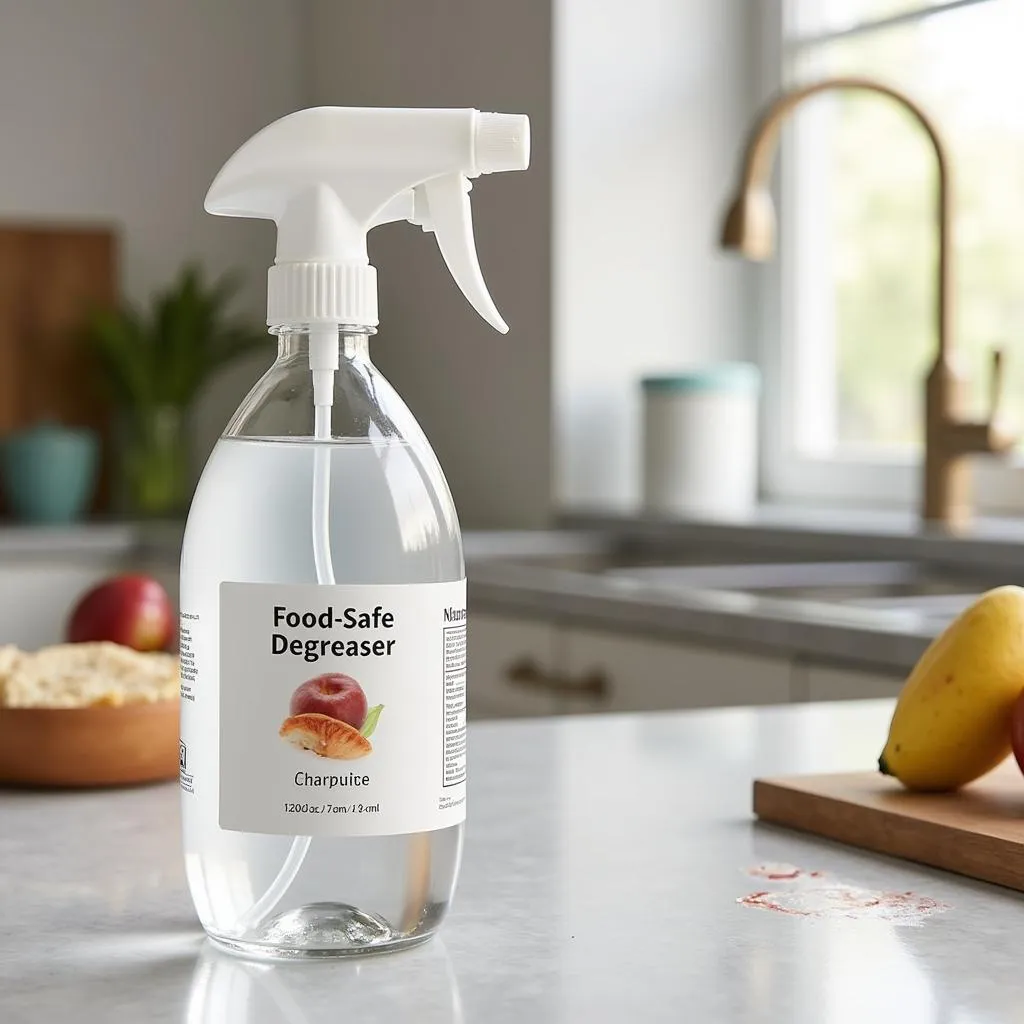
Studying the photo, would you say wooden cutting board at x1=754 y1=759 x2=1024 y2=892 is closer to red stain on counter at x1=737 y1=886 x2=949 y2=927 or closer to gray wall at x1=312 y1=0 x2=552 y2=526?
red stain on counter at x1=737 y1=886 x2=949 y2=927

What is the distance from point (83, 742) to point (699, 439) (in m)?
2.21

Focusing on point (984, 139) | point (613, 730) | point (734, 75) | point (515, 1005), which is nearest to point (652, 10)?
point (734, 75)

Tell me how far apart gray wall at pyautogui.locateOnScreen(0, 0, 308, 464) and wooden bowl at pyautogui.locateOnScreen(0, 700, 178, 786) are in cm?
308

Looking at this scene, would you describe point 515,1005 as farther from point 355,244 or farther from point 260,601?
point 355,244

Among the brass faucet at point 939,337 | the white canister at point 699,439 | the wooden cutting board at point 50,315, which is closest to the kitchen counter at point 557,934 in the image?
the brass faucet at point 939,337

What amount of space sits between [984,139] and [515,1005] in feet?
8.50

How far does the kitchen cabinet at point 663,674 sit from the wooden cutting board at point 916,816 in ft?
3.37

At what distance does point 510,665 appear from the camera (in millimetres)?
2336

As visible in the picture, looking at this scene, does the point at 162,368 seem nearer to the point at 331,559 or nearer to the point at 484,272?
the point at 484,272

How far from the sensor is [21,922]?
2.05 ft

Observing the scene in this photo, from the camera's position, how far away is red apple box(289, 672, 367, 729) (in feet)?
1.82

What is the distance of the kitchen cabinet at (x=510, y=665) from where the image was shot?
225cm

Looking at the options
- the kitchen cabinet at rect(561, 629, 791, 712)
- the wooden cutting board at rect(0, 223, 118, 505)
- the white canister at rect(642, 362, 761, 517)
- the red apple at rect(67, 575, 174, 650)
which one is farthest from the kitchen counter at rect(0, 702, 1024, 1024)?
the wooden cutting board at rect(0, 223, 118, 505)

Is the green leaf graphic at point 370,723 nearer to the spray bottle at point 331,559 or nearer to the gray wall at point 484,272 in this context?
the spray bottle at point 331,559
